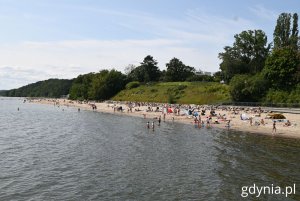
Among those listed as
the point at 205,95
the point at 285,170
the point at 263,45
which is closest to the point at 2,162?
the point at 285,170

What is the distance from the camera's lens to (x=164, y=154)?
3478 cm

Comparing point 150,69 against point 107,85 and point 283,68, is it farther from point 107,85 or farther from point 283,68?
point 283,68

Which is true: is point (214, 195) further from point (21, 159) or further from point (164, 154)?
point (21, 159)

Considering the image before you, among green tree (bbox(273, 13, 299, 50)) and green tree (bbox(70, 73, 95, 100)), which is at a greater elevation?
green tree (bbox(273, 13, 299, 50))

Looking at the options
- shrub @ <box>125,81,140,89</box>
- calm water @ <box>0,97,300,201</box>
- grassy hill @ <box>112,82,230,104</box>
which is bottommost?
calm water @ <box>0,97,300,201</box>

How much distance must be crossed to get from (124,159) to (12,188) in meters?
11.1

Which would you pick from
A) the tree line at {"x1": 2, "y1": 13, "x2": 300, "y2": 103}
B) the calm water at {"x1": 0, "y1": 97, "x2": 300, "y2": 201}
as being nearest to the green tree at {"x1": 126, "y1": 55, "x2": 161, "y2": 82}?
the tree line at {"x1": 2, "y1": 13, "x2": 300, "y2": 103}

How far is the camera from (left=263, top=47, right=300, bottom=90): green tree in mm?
78938

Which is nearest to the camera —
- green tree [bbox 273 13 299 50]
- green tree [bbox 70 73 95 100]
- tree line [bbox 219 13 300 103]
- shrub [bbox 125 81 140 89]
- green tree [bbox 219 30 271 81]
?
tree line [bbox 219 13 300 103]

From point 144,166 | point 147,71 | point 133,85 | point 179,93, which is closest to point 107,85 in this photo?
point 133,85

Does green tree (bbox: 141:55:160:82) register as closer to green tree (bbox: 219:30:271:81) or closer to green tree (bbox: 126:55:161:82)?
green tree (bbox: 126:55:161:82)

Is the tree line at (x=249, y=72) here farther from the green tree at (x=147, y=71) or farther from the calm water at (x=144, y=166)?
the calm water at (x=144, y=166)

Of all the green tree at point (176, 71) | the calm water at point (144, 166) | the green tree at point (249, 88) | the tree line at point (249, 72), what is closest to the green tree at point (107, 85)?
the tree line at point (249, 72)

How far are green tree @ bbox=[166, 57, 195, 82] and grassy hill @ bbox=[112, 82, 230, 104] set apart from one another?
7629mm
